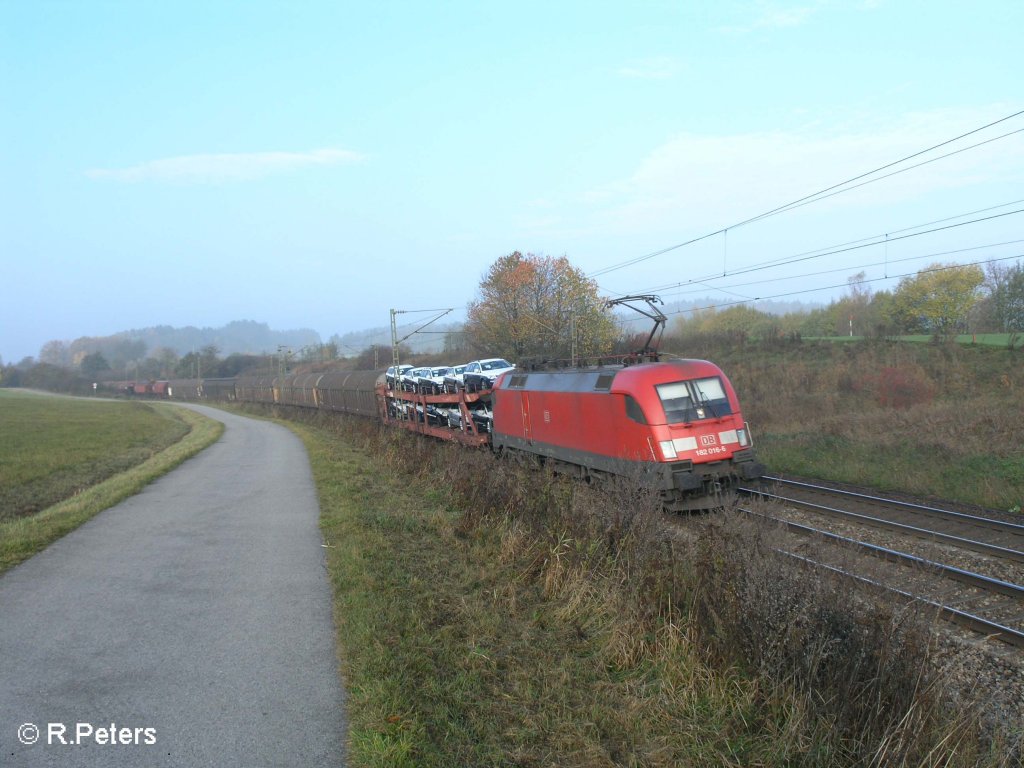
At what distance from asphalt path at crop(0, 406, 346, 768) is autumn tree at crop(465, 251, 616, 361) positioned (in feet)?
70.3

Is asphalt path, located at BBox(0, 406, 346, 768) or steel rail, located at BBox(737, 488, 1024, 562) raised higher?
asphalt path, located at BBox(0, 406, 346, 768)

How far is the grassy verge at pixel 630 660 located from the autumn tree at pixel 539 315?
73.6 feet

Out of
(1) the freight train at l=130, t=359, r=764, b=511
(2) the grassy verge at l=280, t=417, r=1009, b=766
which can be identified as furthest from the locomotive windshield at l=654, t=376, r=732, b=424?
(2) the grassy verge at l=280, t=417, r=1009, b=766

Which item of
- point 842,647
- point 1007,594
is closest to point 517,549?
point 842,647

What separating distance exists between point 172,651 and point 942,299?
38.7 m

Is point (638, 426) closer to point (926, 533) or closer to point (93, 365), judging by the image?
point (926, 533)

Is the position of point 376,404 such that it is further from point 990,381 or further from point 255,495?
point 990,381

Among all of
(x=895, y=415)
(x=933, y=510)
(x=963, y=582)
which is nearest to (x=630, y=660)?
(x=963, y=582)

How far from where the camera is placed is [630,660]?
5.65 m

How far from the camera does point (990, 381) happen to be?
1040 inches

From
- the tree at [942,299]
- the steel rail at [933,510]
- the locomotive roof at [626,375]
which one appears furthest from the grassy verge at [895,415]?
the locomotive roof at [626,375]

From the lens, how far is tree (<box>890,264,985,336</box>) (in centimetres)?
3522

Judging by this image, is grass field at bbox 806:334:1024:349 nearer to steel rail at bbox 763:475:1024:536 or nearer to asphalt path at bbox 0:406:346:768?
steel rail at bbox 763:475:1024:536

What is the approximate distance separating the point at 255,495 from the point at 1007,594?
1263 centimetres
